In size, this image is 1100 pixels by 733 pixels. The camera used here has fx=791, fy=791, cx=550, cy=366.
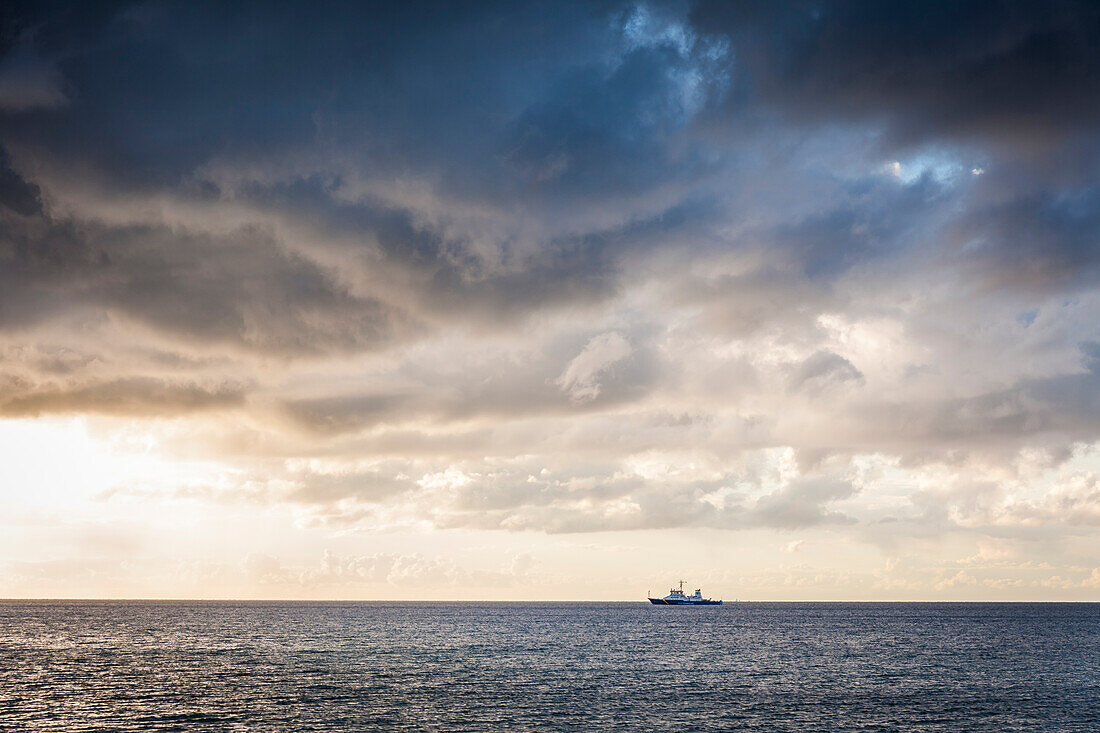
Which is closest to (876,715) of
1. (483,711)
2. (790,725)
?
(790,725)

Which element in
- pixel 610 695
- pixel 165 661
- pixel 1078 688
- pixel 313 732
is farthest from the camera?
pixel 165 661

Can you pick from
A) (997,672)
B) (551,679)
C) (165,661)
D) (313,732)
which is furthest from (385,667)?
(997,672)

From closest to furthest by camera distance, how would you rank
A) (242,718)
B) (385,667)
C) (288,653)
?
(242,718) < (385,667) < (288,653)

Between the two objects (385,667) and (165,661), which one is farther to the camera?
(165,661)

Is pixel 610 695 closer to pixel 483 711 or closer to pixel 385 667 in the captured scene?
pixel 483 711

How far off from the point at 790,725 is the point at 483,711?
36771 millimetres

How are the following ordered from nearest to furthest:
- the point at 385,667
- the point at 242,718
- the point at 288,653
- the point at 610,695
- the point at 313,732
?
1. the point at 313,732
2. the point at 242,718
3. the point at 610,695
4. the point at 385,667
5. the point at 288,653

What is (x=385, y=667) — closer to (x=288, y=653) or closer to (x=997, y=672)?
(x=288, y=653)

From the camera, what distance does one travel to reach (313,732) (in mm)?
85812

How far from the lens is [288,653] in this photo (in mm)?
173375

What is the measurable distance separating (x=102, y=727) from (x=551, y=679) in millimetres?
65813

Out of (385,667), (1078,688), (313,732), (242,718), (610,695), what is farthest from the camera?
(385,667)

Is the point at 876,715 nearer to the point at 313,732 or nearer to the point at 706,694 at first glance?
the point at 706,694

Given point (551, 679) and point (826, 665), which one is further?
point (826, 665)
